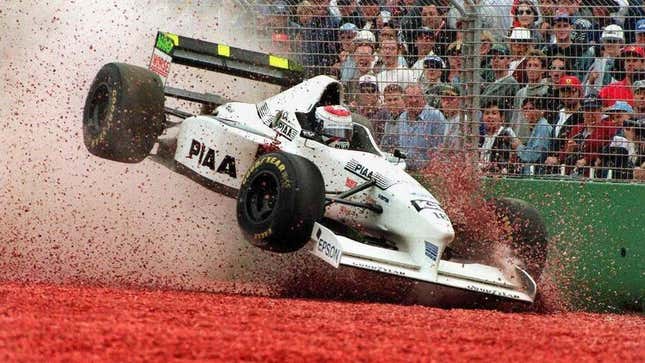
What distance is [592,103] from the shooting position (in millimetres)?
10844

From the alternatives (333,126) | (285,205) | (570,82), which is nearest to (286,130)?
(333,126)

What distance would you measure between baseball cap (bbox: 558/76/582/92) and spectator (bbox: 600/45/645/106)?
0.27 meters

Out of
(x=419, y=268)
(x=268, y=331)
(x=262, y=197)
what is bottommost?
(x=419, y=268)

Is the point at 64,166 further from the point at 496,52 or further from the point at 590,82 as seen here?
the point at 590,82

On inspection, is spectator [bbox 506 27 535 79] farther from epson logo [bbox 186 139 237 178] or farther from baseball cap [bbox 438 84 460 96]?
epson logo [bbox 186 139 237 178]

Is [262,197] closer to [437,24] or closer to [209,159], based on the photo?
[209,159]

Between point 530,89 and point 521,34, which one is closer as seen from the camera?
point 521,34

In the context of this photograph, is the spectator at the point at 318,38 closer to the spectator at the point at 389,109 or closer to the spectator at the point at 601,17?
the spectator at the point at 389,109

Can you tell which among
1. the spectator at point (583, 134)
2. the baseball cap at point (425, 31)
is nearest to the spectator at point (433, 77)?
the baseball cap at point (425, 31)

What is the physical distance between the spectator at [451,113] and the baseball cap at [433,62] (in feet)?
0.67

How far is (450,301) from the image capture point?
9695 millimetres

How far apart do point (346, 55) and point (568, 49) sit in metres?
2.29

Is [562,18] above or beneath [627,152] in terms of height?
above

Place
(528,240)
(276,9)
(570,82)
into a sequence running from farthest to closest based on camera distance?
1. (276,9)
2. (570,82)
3. (528,240)
